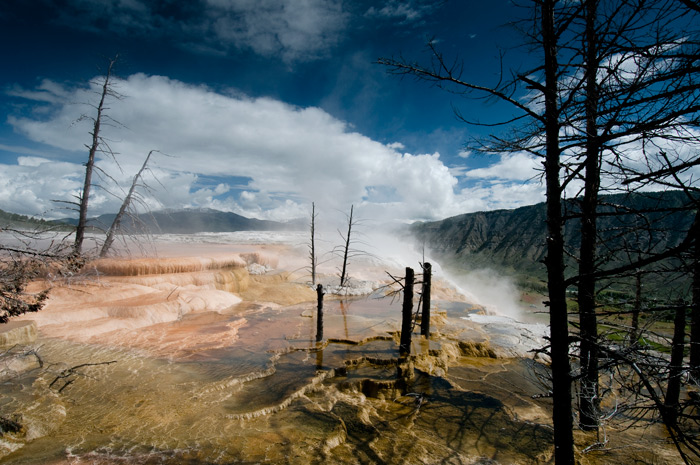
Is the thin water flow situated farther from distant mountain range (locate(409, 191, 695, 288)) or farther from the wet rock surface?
distant mountain range (locate(409, 191, 695, 288))

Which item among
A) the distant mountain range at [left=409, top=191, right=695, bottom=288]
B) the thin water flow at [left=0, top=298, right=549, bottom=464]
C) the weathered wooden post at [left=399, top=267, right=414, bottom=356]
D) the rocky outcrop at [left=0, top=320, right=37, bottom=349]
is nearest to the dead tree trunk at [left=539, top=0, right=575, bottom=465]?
the thin water flow at [left=0, top=298, right=549, bottom=464]

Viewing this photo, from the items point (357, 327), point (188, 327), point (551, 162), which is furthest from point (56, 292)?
point (551, 162)

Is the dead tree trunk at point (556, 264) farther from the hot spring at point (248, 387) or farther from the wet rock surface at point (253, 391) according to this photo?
the hot spring at point (248, 387)

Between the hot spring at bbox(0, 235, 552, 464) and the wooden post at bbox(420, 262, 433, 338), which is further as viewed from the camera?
the wooden post at bbox(420, 262, 433, 338)

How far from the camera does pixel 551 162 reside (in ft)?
10.8

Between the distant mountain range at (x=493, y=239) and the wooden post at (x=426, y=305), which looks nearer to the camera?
the wooden post at (x=426, y=305)

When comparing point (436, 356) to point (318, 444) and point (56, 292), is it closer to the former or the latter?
point (318, 444)

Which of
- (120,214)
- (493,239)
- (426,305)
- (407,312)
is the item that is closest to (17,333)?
(120,214)

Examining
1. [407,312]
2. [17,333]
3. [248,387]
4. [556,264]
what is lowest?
[248,387]

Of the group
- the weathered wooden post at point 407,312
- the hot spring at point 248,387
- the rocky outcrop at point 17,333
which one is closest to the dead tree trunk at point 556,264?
the hot spring at point 248,387

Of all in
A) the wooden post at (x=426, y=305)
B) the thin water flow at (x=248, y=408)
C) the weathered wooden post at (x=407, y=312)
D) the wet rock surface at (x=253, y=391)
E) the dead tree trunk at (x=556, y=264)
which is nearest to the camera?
the dead tree trunk at (x=556, y=264)

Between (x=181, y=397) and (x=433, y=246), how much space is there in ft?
376

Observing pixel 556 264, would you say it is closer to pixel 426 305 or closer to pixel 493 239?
pixel 426 305

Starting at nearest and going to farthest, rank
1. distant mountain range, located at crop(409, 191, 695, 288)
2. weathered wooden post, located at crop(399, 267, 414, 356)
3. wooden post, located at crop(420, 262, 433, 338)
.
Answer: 1. weathered wooden post, located at crop(399, 267, 414, 356)
2. wooden post, located at crop(420, 262, 433, 338)
3. distant mountain range, located at crop(409, 191, 695, 288)
